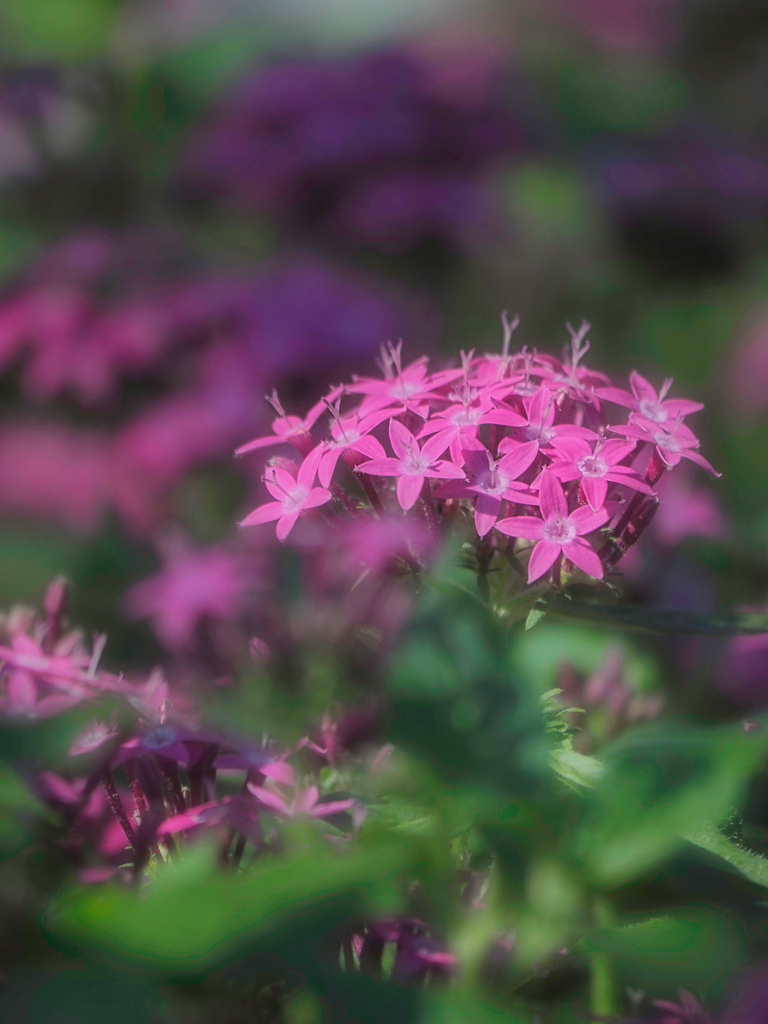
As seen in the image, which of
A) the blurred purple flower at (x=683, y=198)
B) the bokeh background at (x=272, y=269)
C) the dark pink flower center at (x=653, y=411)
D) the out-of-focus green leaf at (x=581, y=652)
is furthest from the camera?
the blurred purple flower at (x=683, y=198)

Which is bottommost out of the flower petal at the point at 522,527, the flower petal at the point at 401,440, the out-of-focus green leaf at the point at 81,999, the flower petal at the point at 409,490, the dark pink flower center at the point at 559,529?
the out-of-focus green leaf at the point at 81,999

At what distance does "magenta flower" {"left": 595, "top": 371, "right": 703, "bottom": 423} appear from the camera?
54 centimetres

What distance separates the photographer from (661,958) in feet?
1.22

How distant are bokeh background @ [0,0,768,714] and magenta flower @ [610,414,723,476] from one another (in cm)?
29

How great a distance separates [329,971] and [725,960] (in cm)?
16

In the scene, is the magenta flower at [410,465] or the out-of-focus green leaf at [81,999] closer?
the out-of-focus green leaf at [81,999]

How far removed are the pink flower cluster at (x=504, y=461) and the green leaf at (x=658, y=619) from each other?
0.08ft

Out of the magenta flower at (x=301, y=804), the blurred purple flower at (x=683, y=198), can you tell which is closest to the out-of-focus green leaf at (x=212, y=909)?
the magenta flower at (x=301, y=804)

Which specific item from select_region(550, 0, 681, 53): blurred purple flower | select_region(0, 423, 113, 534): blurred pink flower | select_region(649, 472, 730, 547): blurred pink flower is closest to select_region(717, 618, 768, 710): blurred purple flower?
select_region(649, 472, 730, 547): blurred pink flower

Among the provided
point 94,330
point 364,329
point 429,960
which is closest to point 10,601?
point 94,330

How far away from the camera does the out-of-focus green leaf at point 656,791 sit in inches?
13.8

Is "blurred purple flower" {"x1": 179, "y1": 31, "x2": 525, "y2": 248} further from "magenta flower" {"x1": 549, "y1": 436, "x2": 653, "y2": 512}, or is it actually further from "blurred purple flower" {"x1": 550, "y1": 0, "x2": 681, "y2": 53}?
"blurred purple flower" {"x1": 550, "y1": 0, "x2": 681, "y2": 53}

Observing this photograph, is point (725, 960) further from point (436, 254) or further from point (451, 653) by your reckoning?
point (436, 254)

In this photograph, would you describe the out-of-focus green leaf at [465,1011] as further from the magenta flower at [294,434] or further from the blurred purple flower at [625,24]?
the blurred purple flower at [625,24]
